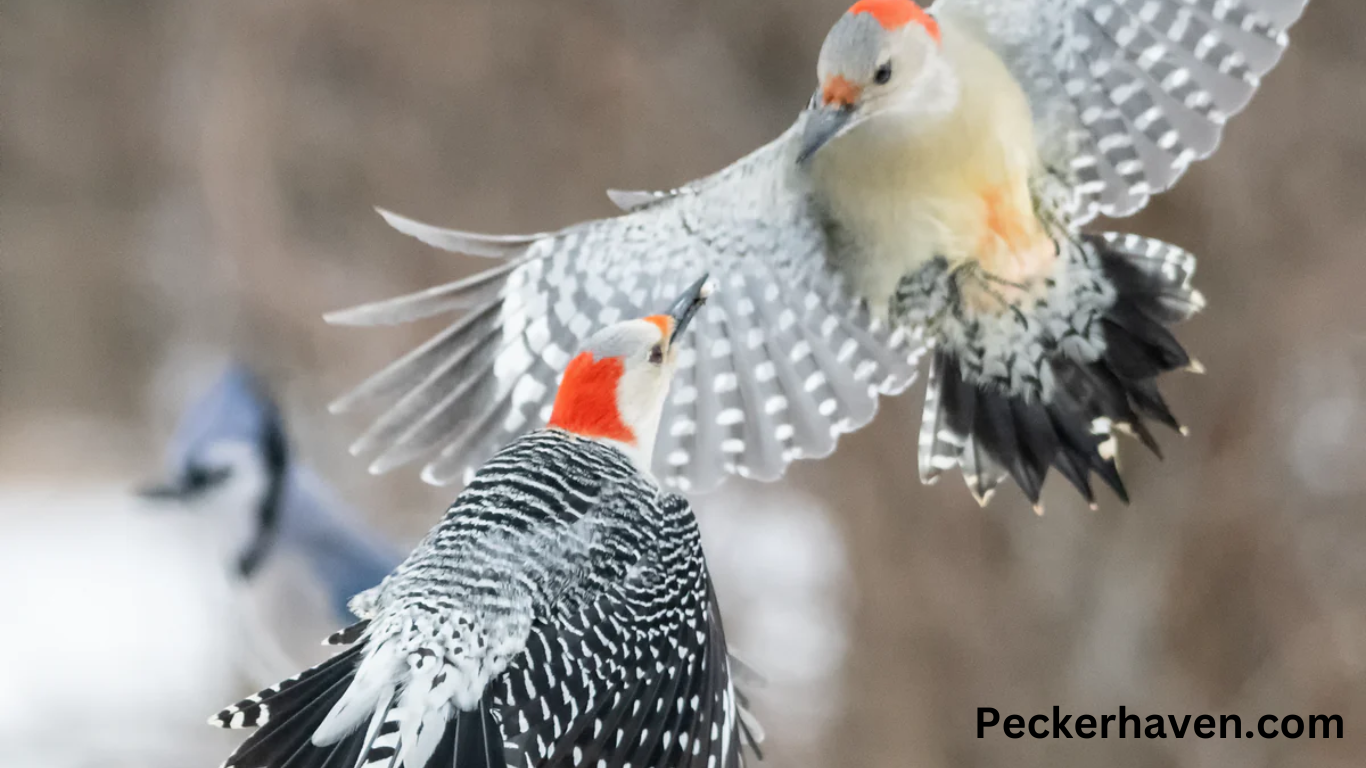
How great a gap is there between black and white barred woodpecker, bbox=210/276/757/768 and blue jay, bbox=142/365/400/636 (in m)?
0.67

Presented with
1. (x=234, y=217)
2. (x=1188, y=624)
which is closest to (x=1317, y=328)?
(x=1188, y=624)

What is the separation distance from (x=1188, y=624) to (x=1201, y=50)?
1.16 meters

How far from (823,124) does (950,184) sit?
6.7 inches

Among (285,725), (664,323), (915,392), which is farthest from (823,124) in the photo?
(915,392)

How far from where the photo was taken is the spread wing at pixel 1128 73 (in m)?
0.72

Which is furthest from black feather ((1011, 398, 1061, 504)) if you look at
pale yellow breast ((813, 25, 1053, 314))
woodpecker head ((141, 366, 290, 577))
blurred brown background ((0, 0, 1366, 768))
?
woodpecker head ((141, 366, 290, 577))

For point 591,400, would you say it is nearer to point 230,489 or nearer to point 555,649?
point 555,649

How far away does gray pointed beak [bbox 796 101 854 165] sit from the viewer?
58 centimetres

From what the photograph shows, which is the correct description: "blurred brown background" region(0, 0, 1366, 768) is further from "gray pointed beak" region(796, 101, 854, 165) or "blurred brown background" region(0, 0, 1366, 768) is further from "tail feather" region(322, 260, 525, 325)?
"gray pointed beak" region(796, 101, 854, 165)

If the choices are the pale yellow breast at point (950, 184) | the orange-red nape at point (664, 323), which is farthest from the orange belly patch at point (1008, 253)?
the orange-red nape at point (664, 323)

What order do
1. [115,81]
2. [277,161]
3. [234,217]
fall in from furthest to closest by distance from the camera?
[115,81] → [234,217] → [277,161]

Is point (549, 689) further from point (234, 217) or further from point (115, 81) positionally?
point (115, 81)

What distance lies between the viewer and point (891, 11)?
1.99 ft

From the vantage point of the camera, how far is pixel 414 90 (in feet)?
5.46
